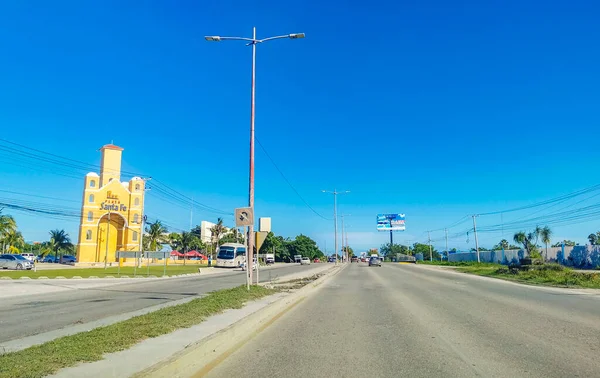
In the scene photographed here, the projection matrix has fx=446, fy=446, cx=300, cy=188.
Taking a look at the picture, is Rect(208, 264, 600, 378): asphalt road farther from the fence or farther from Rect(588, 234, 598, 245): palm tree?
Rect(588, 234, 598, 245): palm tree

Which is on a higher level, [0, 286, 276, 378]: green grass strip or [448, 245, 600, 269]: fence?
[448, 245, 600, 269]: fence

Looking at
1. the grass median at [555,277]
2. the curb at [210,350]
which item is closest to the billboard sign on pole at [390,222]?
the grass median at [555,277]

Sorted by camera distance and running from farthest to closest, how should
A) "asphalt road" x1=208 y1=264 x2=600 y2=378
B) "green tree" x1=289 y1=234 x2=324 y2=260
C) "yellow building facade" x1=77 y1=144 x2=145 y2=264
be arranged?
"green tree" x1=289 y1=234 x2=324 y2=260
"yellow building facade" x1=77 y1=144 x2=145 y2=264
"asphalt road" x1=208 y1=264 x2=600 y2=378

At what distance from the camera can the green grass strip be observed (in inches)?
232

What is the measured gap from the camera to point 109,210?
214 feet

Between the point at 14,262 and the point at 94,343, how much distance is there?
51480 mm

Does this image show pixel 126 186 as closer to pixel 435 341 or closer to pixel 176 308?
pixel 176 308

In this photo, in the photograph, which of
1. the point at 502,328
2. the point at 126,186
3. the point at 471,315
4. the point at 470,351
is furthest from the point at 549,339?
the point at 126,186

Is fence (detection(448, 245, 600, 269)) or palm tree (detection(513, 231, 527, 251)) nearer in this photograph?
fence (detection(448, 245, 600, 269))

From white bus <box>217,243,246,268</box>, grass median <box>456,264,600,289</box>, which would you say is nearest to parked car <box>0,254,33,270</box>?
white bus <box>217,243,246,268</box>

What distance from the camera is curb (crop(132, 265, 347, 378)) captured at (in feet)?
20.2

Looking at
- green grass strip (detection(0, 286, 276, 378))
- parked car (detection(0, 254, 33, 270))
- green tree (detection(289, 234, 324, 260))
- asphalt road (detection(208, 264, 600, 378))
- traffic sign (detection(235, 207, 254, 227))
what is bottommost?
asphalt road (detection(208, 264, 600, 378))

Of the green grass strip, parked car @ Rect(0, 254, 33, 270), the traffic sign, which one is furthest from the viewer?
Answer: parked car @ Rect(0, 254, 33, 270)

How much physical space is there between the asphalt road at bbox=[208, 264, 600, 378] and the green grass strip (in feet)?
6.07
